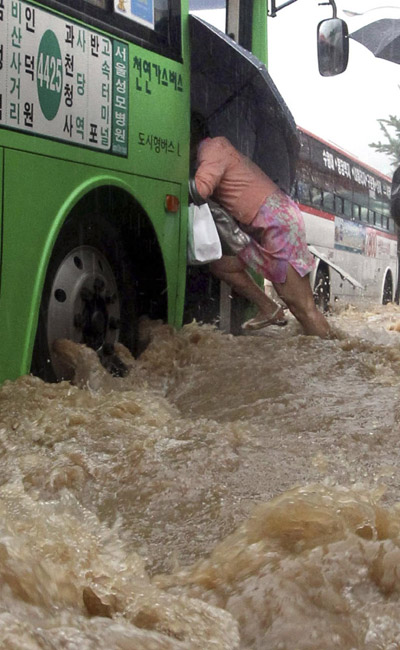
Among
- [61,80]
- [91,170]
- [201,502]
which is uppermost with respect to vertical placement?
[61,80]

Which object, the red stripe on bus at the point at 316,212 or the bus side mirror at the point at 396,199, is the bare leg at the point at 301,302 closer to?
the bus side mirror at the point at 396,199

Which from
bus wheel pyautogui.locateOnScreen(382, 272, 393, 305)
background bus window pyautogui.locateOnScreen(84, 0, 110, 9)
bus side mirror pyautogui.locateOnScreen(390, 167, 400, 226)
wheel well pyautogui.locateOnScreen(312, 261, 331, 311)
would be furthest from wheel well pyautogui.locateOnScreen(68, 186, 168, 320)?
bus wheel pyautogui.locateOnScreen(382, 272, 393, 305)

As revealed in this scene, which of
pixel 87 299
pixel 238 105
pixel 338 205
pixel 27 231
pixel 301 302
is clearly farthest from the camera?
pixel 338 205

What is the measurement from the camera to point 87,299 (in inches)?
196

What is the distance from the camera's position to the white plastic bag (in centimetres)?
582

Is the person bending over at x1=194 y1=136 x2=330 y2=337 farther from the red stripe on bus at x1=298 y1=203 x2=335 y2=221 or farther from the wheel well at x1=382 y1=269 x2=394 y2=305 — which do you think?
the wheel well at x1=382 y1=269 x2=394 y2=305

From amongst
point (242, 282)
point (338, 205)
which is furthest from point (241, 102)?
point (338, 205)

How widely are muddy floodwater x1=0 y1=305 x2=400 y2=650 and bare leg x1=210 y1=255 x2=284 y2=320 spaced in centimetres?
77

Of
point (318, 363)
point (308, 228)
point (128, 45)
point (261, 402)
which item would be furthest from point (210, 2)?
point (308, 228)

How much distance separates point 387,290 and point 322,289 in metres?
6.46

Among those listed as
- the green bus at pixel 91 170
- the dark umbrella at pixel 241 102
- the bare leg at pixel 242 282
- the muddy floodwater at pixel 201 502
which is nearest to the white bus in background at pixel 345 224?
the dark umbrella at pixel 241 102

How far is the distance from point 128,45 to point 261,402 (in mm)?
1896

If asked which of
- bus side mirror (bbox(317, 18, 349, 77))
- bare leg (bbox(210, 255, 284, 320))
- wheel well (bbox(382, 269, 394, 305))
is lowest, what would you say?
bare leg (bbox(210, 255, 284, 320))

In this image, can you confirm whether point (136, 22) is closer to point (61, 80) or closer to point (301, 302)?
point (61, 80)
